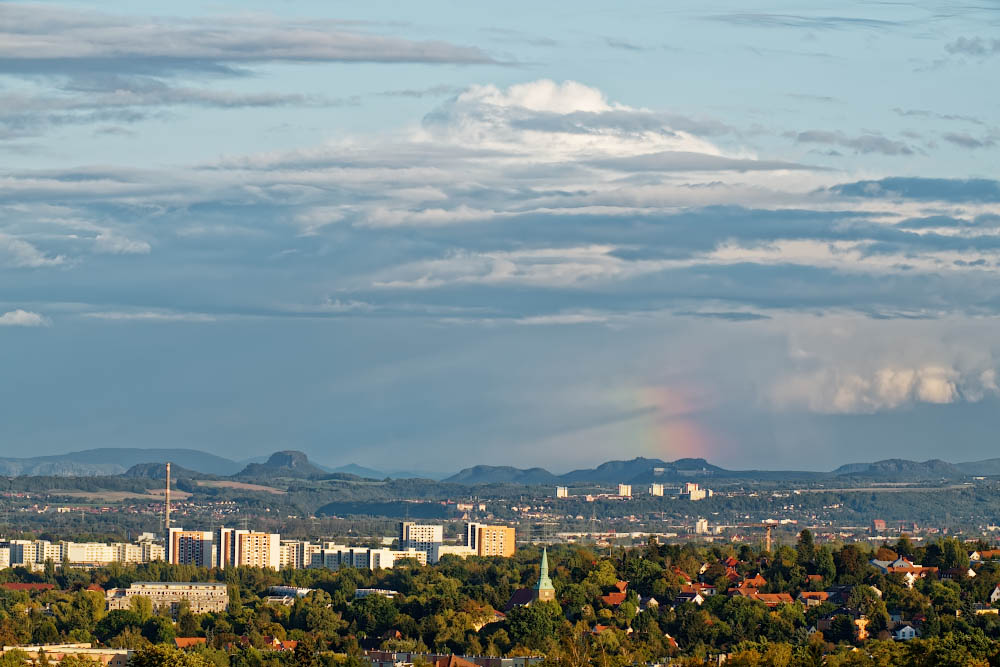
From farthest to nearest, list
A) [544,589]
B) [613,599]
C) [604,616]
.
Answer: [544,589] < [613,599] < [604,616]

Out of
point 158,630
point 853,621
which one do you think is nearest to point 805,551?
point 853,621

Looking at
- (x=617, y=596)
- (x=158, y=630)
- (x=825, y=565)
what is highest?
(x=825, y=565)

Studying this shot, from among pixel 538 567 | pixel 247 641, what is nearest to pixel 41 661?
pixel 247 641

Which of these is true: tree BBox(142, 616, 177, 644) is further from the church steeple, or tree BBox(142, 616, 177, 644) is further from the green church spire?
the green church spire

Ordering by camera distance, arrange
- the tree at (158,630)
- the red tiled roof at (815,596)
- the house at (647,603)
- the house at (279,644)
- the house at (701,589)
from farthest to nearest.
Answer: the house at (701,589) < the house at (647,603) < the red tiled roof at (815,596) < the tree at (158,630) < the house at (279,644)

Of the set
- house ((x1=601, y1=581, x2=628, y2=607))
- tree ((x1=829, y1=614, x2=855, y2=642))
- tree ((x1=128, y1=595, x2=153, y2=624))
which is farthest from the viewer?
tree ((x1=128, y1=595, x2=153, y2=624))

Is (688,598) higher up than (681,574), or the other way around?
(681,574)

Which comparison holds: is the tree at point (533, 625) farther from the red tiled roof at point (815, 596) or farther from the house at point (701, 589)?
the red tiled roof at point (815, 596)

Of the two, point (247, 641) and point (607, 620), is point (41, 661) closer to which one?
point (247, 641)

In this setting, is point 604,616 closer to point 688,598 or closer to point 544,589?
point 544,589

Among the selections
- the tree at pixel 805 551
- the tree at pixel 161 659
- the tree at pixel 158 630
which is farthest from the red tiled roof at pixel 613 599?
the tree at pixel 161 659

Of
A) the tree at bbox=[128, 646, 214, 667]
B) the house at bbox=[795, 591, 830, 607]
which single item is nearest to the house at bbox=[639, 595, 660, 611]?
the house at bbox=[795, 591, 830, 607]
